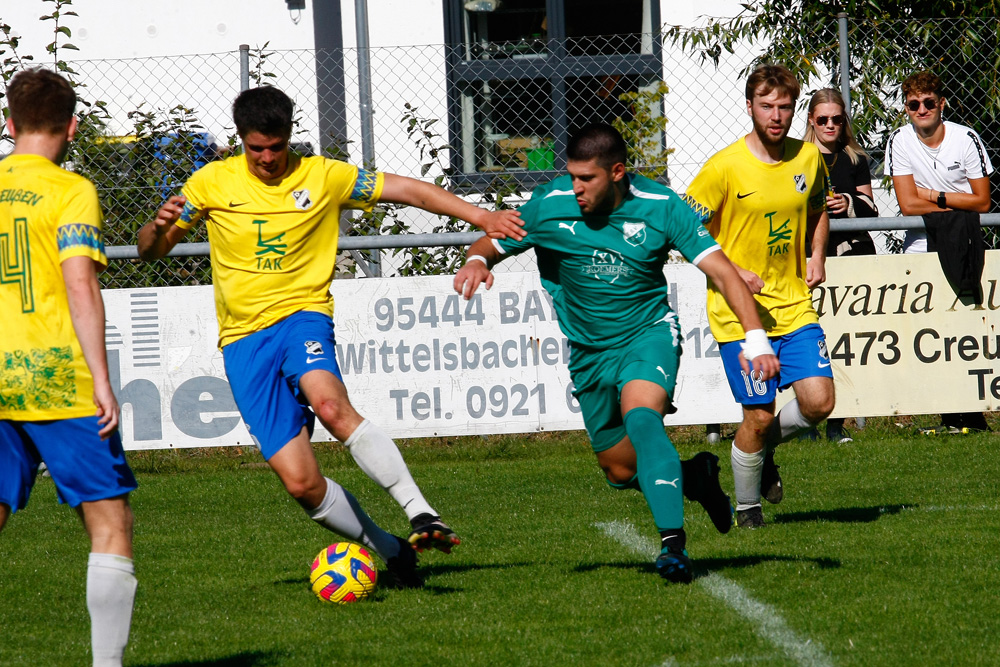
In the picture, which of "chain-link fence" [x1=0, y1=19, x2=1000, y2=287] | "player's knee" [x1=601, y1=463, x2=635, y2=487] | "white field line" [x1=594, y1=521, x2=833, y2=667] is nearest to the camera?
"white field line" [x1=594, y1=521, x2=833, y2=667]

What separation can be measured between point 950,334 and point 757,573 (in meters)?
4.65

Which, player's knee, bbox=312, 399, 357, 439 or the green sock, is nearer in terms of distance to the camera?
the green sock

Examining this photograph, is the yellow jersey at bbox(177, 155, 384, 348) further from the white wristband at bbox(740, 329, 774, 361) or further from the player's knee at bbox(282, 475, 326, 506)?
the white wristband at bbox(740, 329, 774, 361)

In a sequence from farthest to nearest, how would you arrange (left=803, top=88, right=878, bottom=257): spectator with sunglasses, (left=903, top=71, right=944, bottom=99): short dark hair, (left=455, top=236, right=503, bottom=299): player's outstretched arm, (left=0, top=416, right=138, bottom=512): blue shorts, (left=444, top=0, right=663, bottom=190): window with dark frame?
(left=444, top=0, right=663, bottom=190): window with dark frame, (left=903, top=71, right=944, bottom=99): short dark hair, (left=803, top=88, right=878, bottom=257): spectator with sunglasses, (left=455, top=236, right=503, bottom=299): player's outstretched arm, (left=0, top=416, right=138, bottom=512): blue shorts

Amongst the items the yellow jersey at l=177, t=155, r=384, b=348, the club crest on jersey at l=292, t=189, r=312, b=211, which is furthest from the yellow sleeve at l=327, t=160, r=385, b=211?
the club crest on jersey at l=292, t=189, r=312, b=211

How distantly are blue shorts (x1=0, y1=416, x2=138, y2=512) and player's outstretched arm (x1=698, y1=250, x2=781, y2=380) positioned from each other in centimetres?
254

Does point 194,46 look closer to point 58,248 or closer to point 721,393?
point 721,393

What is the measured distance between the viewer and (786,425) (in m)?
6.76

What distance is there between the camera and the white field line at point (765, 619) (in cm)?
422

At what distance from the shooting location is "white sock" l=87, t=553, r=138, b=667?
154 inches

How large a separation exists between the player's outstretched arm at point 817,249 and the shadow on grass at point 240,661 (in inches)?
142

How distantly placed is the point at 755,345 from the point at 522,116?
24.8 ft

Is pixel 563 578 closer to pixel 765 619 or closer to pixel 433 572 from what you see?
pixel 433 572

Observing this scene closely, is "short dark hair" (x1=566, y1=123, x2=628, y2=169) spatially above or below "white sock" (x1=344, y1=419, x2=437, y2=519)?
above
